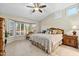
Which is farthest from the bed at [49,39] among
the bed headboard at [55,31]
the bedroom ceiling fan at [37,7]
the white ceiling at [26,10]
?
the bedroom ceiling fan at [37,7]

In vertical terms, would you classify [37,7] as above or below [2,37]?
above

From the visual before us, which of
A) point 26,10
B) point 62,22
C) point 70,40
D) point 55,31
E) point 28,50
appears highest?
point 26,10

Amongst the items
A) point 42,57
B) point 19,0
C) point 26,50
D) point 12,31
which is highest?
point 19,0

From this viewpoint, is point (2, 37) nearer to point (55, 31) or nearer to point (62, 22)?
point (55, 31)

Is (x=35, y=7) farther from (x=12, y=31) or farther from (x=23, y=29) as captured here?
(x=12, y=31)

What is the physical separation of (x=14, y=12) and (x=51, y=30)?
80 cm

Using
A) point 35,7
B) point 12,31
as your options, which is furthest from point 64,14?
point 12,31

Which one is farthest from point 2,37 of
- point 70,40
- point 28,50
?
point 70,40

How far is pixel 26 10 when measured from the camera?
2062 millimetres

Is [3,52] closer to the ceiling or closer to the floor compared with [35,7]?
closer to the floor

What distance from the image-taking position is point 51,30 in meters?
2.12

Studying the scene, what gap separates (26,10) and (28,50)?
78 centimetres

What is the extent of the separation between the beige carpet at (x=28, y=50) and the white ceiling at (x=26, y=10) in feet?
1.71

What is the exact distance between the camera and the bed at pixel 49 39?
2.05 metres
